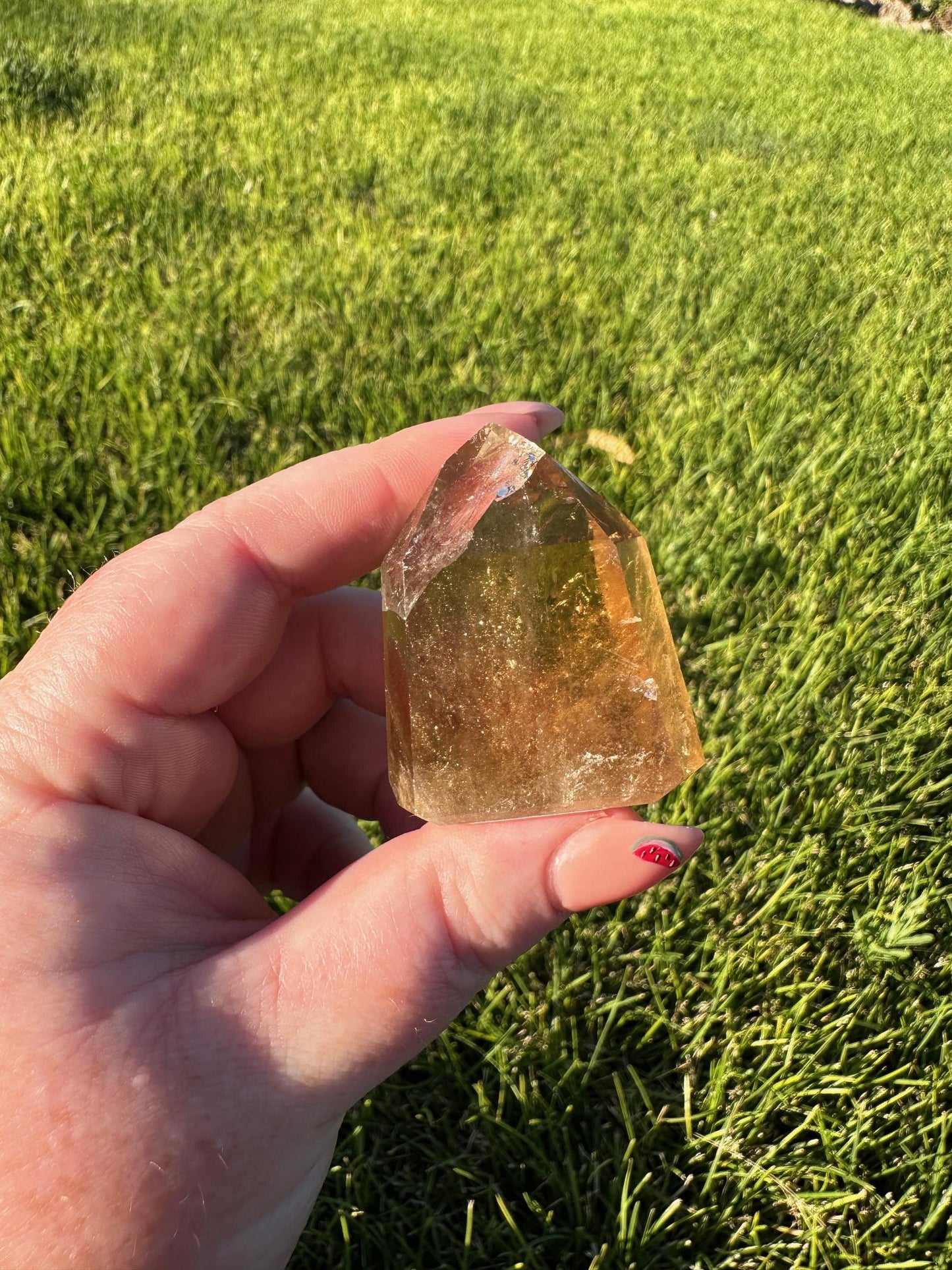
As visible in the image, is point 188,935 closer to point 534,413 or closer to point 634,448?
point 534,413

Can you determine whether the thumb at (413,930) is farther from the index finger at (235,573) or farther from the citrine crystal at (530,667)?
the index finger at (235,573)

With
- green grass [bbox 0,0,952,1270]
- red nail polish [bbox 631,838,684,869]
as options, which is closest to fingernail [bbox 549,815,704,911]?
red nail polish [bbox 631,838,684,869]

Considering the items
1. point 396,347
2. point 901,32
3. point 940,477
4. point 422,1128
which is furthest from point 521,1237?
point 901,32

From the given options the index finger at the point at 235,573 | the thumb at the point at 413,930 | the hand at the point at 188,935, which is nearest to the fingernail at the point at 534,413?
the index finger at the point at 235,573

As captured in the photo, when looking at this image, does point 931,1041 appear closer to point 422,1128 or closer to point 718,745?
point 718,745

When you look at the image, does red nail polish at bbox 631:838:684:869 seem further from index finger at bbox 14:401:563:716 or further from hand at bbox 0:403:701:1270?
index finger at bbox 14:401:563:716

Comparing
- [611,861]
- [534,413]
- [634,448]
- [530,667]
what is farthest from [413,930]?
[634,448]

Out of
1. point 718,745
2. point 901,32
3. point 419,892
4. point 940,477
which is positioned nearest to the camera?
point 419,892
